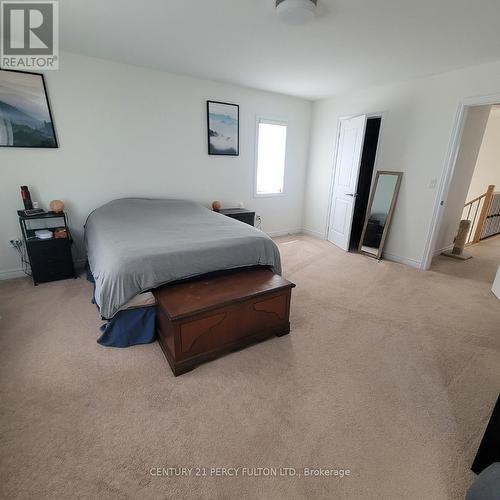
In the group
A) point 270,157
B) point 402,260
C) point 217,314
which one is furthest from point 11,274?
point 402,260

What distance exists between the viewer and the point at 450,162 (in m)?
3.24

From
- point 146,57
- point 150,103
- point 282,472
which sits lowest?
point 282,472

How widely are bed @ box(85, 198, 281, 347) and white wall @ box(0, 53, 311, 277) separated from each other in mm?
732

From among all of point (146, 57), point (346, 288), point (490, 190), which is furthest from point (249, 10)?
point (490, 190)

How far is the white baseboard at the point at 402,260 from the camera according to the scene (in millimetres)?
3727

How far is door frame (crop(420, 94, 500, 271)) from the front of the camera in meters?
2.92

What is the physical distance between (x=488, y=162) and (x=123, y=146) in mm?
6554

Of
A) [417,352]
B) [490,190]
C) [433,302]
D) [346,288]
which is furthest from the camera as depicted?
[490,190]

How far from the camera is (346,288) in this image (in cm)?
308

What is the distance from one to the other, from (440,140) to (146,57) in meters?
3.56

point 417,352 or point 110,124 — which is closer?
point 417,352

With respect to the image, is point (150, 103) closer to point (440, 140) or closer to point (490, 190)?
point (440, 140)

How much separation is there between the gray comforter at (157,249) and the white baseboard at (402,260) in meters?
2.42

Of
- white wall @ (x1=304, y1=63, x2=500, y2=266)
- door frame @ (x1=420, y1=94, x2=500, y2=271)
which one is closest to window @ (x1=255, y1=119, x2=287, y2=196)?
white wall @ (x1=304, y1=63, x2=500, y2=266)
